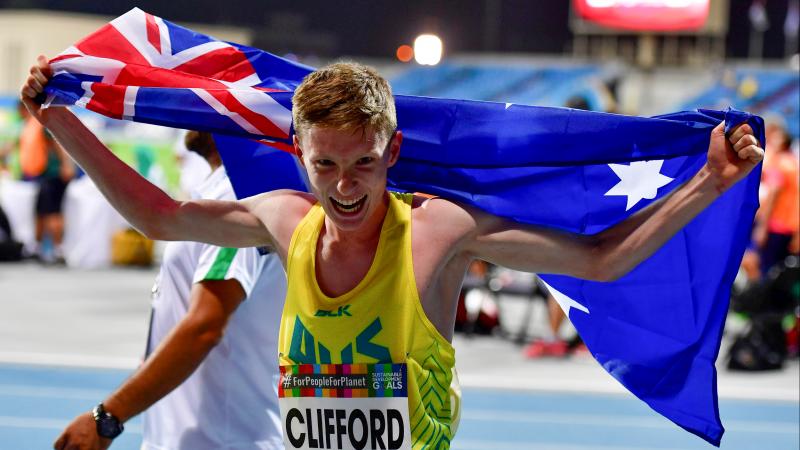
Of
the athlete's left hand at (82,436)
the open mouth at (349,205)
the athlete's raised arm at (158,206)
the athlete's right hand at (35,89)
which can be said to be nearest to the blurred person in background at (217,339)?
the athlete's left hand at (82,436)

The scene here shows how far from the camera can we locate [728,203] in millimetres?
3389

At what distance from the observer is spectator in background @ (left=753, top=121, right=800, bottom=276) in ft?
36.3

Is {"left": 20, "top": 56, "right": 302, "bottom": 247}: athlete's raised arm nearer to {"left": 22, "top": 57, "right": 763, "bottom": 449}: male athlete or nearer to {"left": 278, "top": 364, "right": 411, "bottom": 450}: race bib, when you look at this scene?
{"left": 22, "top": 57, "right": 763, "bottom": 449}: male athlete

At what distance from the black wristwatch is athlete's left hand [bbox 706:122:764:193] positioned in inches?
67.6

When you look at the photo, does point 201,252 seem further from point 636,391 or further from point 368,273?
point 636,391

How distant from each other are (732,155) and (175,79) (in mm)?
1586

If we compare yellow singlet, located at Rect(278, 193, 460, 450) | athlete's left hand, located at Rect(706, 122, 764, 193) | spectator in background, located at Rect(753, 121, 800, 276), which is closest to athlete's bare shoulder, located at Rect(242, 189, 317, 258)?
yellow singlet, located at Rect(278, 193, 460, 450)

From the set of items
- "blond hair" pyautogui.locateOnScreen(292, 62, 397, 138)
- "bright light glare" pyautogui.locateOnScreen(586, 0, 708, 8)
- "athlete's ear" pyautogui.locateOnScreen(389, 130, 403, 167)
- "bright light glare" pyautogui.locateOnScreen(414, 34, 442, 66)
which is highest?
"bright light glare" pyautogui.locateOnScreen(586, 0, 708, 8)

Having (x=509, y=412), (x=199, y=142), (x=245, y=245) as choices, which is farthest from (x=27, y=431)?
(x=245, y=245)

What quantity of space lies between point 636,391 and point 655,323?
20 cm

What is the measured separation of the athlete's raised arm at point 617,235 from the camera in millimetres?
2799

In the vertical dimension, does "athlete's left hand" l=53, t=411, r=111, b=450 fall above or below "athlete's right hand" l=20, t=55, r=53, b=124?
below

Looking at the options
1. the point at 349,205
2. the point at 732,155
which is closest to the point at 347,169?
the point at 349,205

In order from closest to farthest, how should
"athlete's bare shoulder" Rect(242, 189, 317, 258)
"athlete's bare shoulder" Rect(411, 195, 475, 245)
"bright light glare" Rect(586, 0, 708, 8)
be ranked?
"athlete's bare shoulder" Rect(411, 195, 475, 245)
"athlete's bare shoulder" Rect(242, 189, 317, 258)
"bright light glare" Rect(586, 0, 708, 8)
